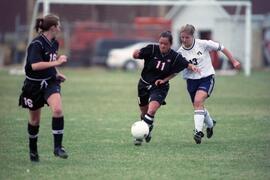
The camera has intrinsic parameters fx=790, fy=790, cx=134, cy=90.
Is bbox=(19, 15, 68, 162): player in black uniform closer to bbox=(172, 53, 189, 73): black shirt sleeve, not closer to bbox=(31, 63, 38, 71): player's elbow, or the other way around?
bbox=(31, 63, 38, 71): player's elbow

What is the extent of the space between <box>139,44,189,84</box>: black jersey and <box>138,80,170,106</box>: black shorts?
12 cm

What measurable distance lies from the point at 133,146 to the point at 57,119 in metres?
1.90

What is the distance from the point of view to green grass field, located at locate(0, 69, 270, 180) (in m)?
9.03

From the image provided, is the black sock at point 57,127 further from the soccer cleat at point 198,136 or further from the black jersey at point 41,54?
the soccer cleat at point 198,136

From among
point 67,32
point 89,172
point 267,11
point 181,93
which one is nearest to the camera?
point 89,172

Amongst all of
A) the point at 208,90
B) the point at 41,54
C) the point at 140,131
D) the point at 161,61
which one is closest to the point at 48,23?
the point at 41,54

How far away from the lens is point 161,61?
1169 cm

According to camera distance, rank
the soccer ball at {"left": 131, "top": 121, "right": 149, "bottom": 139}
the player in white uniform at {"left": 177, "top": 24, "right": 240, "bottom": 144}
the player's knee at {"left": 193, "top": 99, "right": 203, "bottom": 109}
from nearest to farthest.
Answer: the soccer ball at {"left": 131, "top": 121, "right": 149, "bottom": 139}
the player's knee at {"left": 193, "top": 99, "right": 203, "bottom": 109}
the player in white uniform at {"left": 177, "top": 24, "right": 240, "bottom": 144}

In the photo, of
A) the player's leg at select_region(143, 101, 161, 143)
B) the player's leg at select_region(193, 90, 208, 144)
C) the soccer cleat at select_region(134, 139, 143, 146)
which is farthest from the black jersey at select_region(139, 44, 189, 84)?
the soccer cleat at select_region(134, 139, 143, 146)

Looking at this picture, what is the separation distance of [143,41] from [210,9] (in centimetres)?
677

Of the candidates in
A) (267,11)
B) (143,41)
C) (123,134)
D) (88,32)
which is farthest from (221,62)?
(123,134)

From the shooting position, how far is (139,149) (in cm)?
1099

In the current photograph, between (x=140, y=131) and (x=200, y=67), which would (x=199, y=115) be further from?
(x=140, y=131)

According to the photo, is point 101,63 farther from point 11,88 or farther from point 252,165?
point 252,165
